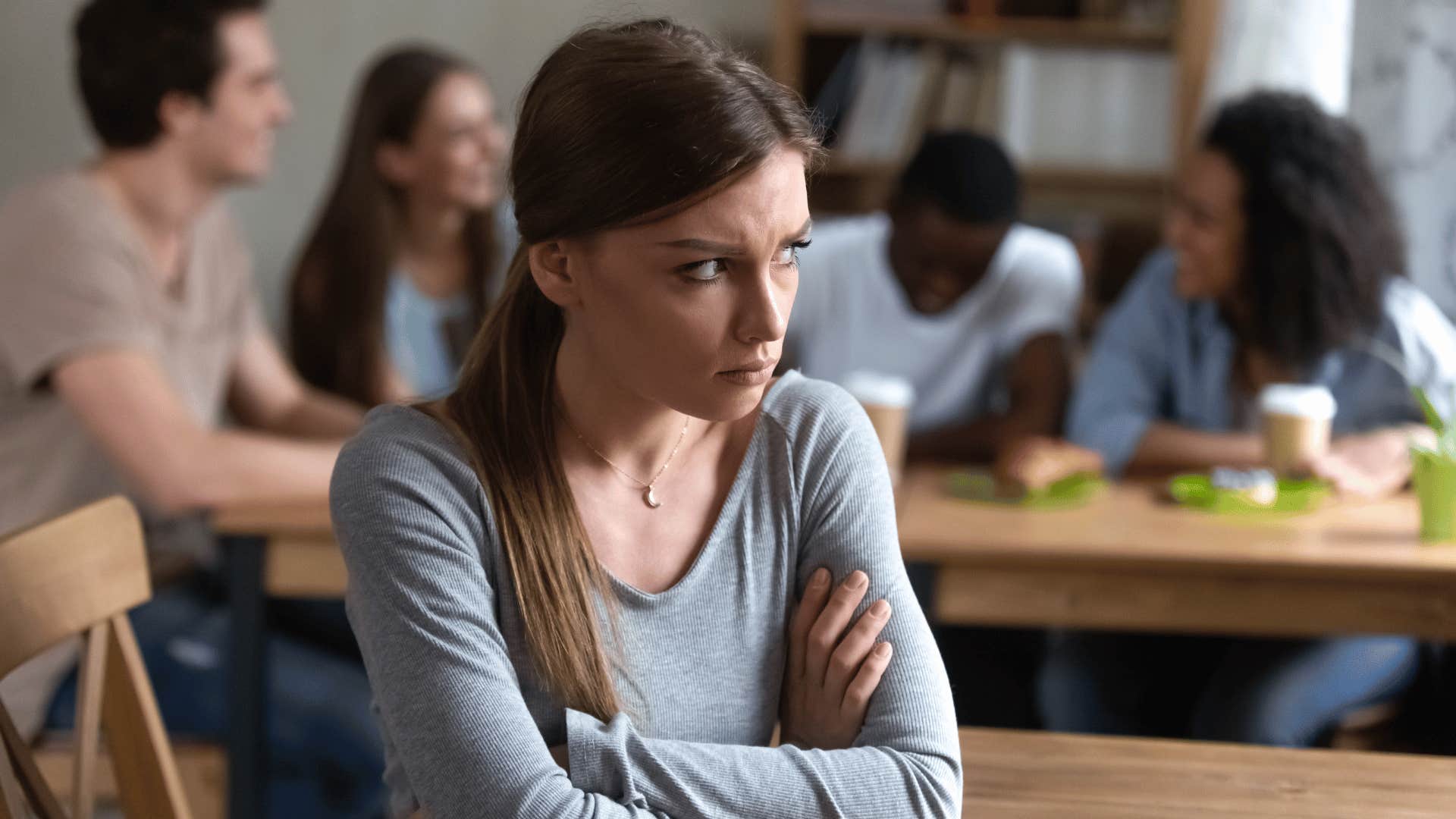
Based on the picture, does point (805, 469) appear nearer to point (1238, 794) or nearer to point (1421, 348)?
point (1238, 794)

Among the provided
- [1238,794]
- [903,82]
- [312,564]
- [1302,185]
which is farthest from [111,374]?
[903,82]

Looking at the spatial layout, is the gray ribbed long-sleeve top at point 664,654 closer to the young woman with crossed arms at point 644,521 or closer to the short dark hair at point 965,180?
the young woman with crossed arms at point 644,521

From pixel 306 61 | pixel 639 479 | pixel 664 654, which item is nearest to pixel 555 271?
pixel 639 479

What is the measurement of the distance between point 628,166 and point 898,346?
5.57 feet

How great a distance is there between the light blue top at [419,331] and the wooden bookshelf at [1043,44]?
1024 mm

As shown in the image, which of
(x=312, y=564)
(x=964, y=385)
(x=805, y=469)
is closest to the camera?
(x=805, y=469)

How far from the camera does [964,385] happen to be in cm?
263

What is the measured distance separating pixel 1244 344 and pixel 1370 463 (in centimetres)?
33

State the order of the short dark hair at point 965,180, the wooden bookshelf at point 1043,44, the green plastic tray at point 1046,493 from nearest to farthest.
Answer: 1. the green plastic tray at point 1046,493
2. the short dark hair at point 965,180
3. the wooden bookshelf at point 1043,44

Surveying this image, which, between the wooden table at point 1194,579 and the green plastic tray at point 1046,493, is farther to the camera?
the green plastic tray at point 1046,493

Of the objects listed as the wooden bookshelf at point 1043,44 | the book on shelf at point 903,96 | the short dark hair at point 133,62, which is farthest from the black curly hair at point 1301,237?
the short dark hair at point 133,62

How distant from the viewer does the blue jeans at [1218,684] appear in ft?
6.41

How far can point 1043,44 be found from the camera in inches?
140

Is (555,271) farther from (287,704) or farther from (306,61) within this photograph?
(306,61)
